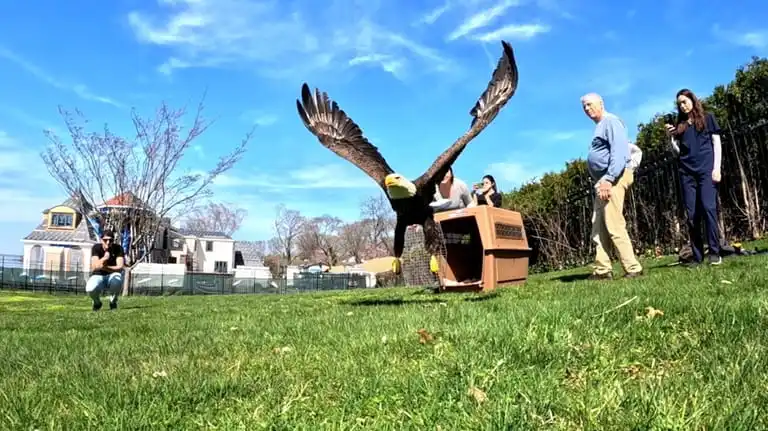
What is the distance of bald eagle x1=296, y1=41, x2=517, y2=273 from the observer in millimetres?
6262

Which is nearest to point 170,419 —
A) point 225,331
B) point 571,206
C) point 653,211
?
point 225,331

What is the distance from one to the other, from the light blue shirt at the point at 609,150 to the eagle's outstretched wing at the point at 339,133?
2.35 metres

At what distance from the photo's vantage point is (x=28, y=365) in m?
3.34

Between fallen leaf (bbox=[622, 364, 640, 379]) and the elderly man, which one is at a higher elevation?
the elderly man

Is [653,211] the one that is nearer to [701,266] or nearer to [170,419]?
[701,266]

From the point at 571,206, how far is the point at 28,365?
13718 millimetres

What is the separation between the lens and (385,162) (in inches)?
268

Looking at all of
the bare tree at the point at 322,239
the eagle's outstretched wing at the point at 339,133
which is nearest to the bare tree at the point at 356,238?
the bare tree at the point at 322,239

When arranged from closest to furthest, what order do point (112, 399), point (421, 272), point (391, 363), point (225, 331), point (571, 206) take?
point (112, 399), point (391, 363), point (225, 331), point (421, 272), point (571, 206)

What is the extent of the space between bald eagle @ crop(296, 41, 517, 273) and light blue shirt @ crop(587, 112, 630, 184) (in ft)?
3.71

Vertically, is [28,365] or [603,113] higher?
[603,113]

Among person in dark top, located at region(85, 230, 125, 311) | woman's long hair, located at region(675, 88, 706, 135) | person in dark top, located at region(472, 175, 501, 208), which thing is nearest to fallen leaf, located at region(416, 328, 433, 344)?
woman's long hair, located at region(675, 88, 706, 135)

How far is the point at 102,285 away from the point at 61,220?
53059 mm

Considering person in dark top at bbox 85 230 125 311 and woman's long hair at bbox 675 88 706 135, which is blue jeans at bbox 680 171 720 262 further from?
person in dark top at bbox 85 230 125 311
